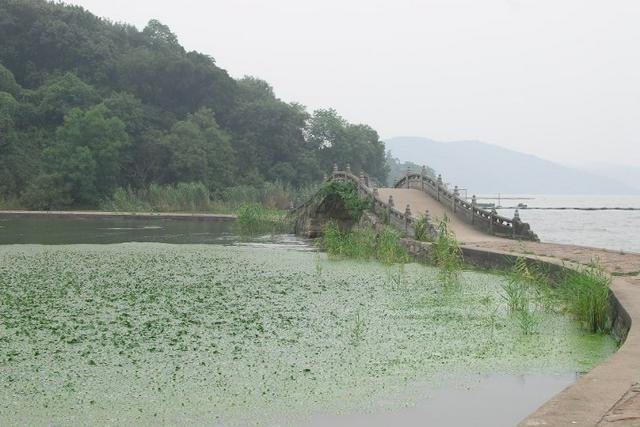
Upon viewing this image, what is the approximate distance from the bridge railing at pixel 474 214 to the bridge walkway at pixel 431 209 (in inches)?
8.6

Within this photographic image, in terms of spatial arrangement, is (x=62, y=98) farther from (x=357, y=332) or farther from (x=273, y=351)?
(x=273, y=351)

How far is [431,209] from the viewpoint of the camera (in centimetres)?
2531

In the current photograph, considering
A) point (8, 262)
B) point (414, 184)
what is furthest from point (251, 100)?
point (8, 262)

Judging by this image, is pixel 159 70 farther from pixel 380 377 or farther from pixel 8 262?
pixel 380 377

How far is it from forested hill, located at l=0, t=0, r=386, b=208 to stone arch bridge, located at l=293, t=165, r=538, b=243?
23094 mm

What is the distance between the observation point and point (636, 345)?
5969mm

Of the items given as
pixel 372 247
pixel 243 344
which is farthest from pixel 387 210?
pixel 243 344

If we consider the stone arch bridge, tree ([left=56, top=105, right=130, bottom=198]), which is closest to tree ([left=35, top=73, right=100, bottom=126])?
tree ([left=56, top=105, right=130, bottom=198])

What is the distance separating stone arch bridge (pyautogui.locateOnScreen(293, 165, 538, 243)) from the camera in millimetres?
21203

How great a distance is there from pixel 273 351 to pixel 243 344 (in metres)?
0.48

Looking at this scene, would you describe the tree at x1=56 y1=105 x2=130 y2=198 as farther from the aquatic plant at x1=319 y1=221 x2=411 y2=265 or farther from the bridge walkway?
the aquatic plant at x1=319 y1=221 x2=411 y2=265

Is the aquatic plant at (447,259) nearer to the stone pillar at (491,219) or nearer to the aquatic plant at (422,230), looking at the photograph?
the aquatic plant at (422,230)

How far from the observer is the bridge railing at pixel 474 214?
838 inches

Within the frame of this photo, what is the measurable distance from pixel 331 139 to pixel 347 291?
178 feet
